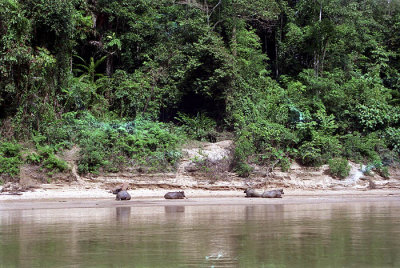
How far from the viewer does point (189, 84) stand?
23.5 m

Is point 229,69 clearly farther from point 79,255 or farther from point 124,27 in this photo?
point 79,255

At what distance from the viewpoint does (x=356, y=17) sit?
27.1 metres

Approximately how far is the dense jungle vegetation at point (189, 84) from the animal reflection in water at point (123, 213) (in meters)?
4.57

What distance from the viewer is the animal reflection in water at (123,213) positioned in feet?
38.3

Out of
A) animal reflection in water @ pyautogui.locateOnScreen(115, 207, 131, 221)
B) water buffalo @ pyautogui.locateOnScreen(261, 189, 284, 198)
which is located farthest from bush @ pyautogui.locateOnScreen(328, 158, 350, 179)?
animal reflection in water @ pyautogui.locateOnScreen(115, 207, 131, 221)

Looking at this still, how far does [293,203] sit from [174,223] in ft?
22.2

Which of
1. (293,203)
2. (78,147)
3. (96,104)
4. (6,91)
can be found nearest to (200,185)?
(293,203)

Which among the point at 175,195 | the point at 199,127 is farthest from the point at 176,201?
the point at 199,127

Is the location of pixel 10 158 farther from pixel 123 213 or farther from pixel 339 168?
pixel 339 168

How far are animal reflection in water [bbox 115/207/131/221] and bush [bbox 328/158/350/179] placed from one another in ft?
33.8

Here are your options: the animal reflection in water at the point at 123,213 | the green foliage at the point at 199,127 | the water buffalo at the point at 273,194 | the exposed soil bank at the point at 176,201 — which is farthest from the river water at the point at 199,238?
the green foliage at the point at 199,127

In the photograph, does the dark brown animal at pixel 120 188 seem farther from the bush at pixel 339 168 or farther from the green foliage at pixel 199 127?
the bush at pixel 339 168

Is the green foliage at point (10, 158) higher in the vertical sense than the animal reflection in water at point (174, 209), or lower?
higher

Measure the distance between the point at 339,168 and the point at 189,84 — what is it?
8848 mm
